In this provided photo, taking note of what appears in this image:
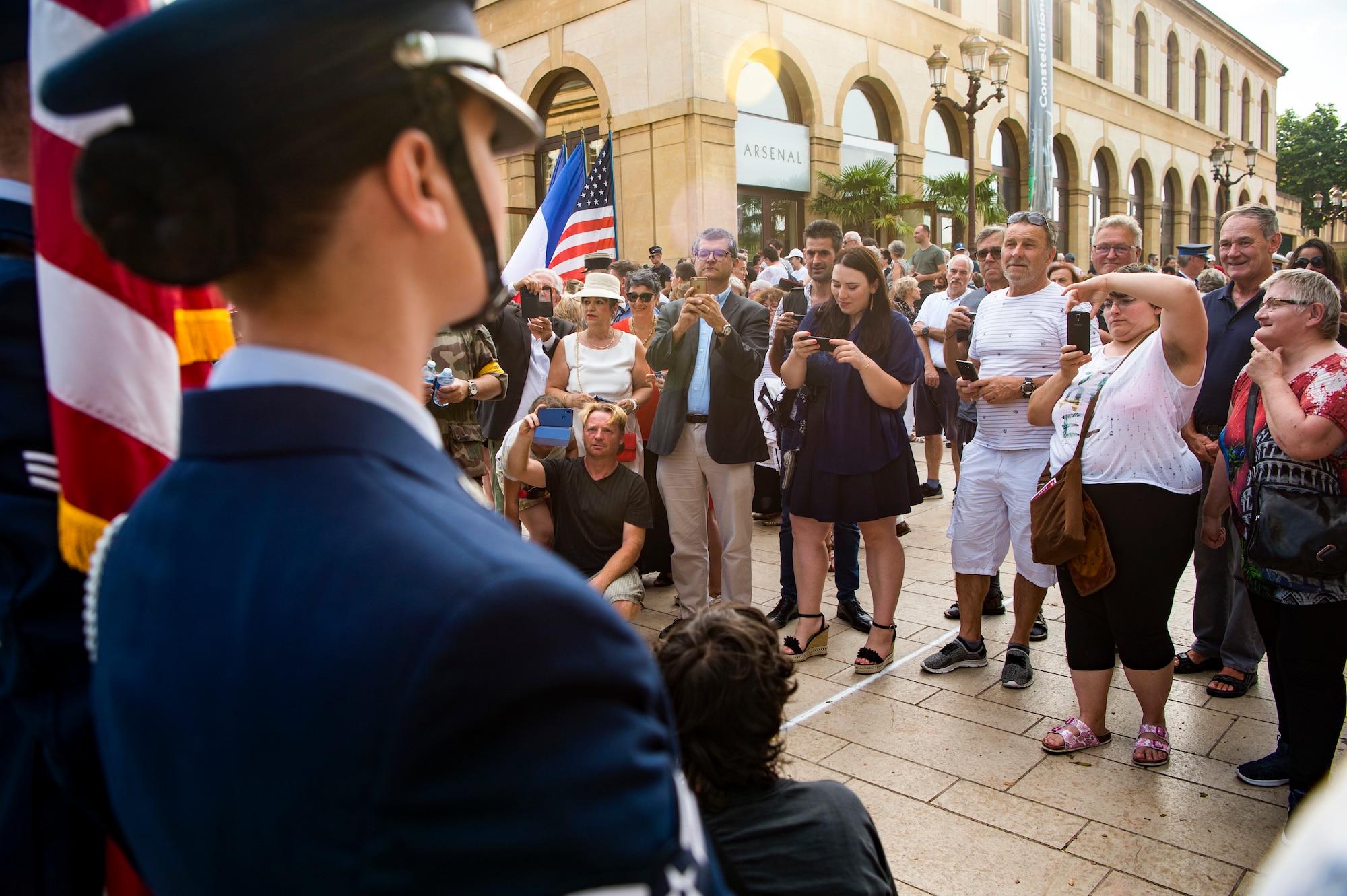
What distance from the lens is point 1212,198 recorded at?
3844cm

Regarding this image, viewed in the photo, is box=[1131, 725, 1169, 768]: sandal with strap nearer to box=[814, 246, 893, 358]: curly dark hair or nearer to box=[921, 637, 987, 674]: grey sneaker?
box=[921, 637, 987, 674]: grey sneaker

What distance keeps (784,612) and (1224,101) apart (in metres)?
44.4

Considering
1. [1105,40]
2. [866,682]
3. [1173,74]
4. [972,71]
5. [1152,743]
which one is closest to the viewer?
[1152,743]

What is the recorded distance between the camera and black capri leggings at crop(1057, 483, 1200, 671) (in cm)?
339

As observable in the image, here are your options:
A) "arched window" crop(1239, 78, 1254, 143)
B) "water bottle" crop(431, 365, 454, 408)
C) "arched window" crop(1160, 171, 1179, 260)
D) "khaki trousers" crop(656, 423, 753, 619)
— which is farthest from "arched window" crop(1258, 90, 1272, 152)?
"water bottle" crop(431, 365, 454, 408)

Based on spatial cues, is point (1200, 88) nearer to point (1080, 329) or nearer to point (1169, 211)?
point (1169, 211)

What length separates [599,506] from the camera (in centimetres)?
481

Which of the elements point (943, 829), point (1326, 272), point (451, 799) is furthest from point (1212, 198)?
point (451, 799)

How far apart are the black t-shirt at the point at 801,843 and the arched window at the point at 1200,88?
4269 centimetres

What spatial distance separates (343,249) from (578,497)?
13.6ft

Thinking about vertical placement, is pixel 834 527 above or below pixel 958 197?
below

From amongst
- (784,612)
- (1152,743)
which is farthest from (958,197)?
(1152,743)

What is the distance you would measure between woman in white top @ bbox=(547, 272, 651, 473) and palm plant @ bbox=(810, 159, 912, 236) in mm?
14049

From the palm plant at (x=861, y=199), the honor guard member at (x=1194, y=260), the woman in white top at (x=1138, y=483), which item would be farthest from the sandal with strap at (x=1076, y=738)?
the palm plant at (x=861, y=199)
